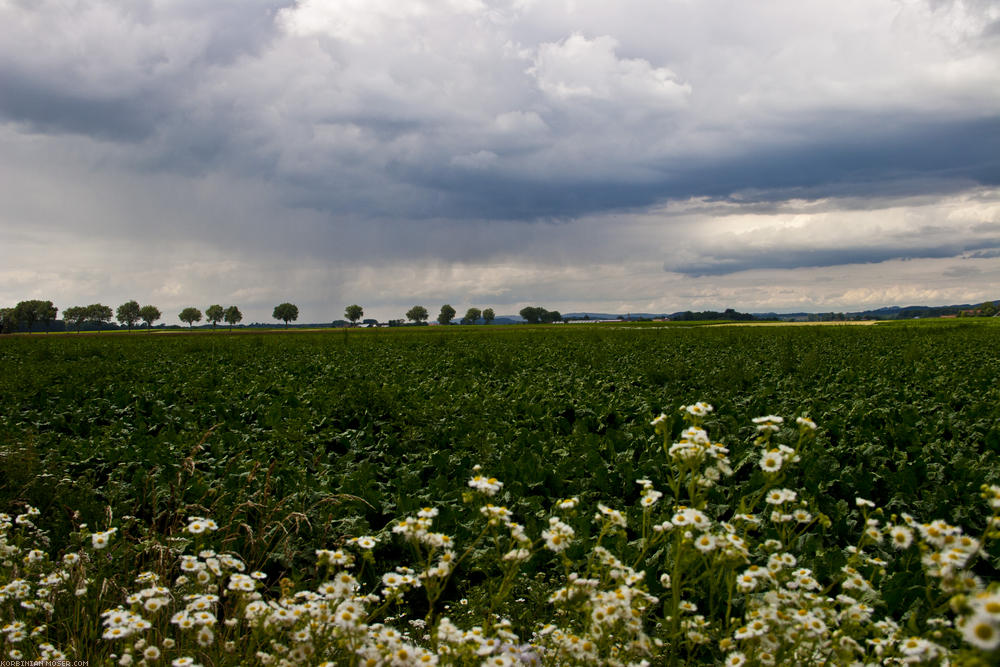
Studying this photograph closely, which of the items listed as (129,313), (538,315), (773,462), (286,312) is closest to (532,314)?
(538,315)

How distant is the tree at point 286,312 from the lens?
542 ft

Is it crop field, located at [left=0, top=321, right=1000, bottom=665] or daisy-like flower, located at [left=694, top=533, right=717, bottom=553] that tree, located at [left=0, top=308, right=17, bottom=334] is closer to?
crop field, located at [left=0, top=321, right=1000, bottom=665]

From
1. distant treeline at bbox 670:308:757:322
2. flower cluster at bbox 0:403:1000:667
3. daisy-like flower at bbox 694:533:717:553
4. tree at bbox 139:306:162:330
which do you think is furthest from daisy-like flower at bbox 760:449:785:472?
tree at bbox 139:306:162:330

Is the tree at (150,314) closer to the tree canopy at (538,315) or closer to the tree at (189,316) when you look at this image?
the tree at (189,316)

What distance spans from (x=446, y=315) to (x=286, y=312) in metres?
46.7

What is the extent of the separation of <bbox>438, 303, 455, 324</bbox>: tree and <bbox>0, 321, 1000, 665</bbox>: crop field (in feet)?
513

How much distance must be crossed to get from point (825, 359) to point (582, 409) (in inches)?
461

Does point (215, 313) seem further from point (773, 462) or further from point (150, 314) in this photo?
point (773, 462)

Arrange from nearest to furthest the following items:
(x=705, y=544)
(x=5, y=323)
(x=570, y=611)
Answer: (x=705, y=544)
(x=570, y=611)
(x=5, y=323)

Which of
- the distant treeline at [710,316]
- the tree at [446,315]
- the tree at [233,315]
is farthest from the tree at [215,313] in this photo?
the distant treeline at [710,316]

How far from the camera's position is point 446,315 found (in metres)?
174

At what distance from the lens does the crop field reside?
2.59 meters

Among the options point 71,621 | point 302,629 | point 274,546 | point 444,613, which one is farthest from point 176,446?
point 302,629

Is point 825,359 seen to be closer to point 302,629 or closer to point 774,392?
point 774,392
